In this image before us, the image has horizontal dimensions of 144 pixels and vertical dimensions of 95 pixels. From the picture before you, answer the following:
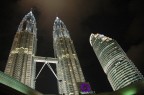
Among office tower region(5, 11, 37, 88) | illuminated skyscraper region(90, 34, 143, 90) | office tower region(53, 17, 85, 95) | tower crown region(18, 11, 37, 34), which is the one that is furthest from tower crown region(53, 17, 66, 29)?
illuminated skyscraper region(90, 34, 143, 90)

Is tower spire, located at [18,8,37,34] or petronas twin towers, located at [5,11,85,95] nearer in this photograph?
petronas twin towers, located at [5,11,85,95]

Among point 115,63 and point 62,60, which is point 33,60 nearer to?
point 62,60

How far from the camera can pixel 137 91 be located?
3875cm

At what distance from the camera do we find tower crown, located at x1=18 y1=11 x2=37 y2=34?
11356 cm

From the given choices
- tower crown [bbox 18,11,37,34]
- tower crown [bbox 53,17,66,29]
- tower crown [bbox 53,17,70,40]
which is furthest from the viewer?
tower crown [bbox 53,17,66,29]

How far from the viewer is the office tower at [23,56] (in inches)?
3374

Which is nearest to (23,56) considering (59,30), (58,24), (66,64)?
(66,64)

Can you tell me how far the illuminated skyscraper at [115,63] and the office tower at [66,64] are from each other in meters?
39.6

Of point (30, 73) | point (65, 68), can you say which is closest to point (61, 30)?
point (65, 68)

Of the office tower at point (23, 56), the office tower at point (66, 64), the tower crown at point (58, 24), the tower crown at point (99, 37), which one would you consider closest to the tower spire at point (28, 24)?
the office tower at point (23, 56)

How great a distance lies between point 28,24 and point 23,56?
30320mm

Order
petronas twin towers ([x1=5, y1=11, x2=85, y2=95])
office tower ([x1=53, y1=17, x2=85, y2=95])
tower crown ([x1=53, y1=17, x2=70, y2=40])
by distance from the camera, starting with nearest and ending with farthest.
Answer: petronas twin towers ([x1=5, y1=11, x2=85, y2=95]), office tower ([x1=53, y1=17, x2=85, y2=95]), tower crown ([x1=53, y1=17, x2=70, y2=40])

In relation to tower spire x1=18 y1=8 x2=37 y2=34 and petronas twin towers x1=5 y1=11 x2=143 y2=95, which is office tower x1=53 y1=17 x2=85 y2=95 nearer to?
petronas twin towers x1=5 y1=11 x2=143 y2=95

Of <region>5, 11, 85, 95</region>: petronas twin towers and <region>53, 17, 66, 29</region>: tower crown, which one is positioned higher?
<region>53, 17, 66, 29</region>: tower crown
